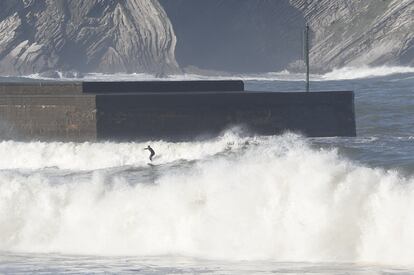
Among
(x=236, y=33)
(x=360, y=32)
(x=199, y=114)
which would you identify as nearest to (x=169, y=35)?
(x=236, y=33)

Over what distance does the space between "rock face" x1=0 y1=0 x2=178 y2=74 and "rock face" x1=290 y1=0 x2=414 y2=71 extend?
492 inches

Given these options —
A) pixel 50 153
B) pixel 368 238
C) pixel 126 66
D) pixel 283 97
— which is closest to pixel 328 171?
pixel 368 238

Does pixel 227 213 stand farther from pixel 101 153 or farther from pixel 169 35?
pixel 169 35

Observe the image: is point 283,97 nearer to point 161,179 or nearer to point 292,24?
point 161,179

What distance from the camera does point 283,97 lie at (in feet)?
98.3

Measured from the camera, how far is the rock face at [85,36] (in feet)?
423

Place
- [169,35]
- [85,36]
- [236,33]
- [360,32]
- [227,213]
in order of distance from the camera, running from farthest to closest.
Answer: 1. [236,33]
2. [169,35]
3. [85,36]
4. [360,32]
5. [227,213]

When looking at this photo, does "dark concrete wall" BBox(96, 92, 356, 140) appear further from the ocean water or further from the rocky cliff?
the rocky cliff

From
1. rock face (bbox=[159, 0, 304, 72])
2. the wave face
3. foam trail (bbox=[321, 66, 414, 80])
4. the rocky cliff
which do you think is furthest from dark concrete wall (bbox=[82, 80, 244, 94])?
rock face (bbox=[159, 0, 304, 72])

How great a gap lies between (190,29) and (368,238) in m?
114

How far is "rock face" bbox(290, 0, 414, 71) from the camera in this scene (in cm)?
12150

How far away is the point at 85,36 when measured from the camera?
129875 millimetres

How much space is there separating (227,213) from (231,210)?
0.35 ft

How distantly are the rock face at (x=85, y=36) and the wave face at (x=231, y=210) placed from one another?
102 meters
